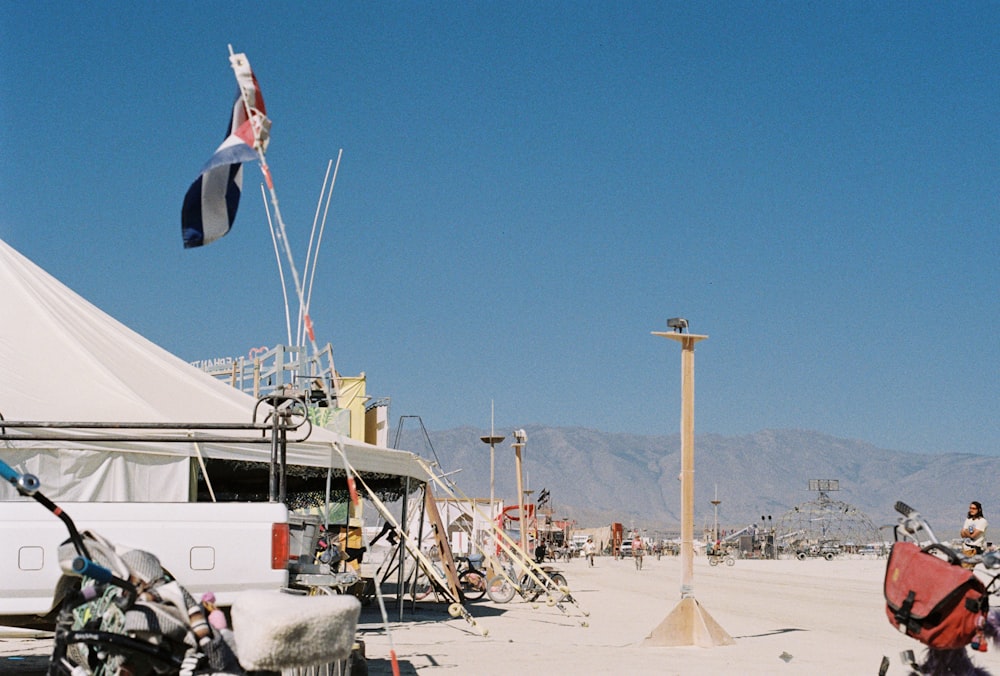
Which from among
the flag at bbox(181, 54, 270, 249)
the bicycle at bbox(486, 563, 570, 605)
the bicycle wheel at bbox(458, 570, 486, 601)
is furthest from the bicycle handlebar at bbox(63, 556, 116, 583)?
the bicycle wheel at bbox(458, 570, 486, 601)

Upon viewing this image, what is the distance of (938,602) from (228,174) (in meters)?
5.58

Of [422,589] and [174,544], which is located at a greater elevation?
[174,544]

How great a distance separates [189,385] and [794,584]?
22557 mm

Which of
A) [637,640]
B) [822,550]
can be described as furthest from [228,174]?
[822,550]

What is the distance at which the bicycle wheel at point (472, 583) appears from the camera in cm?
2108

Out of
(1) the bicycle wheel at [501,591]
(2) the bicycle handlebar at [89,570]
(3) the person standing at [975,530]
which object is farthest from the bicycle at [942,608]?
(1) the bicycle wheel at [501,591]

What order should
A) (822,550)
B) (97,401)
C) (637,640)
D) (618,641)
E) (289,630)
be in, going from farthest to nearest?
(822,550) → (637,640) → (618,641) → (97,401) → (289,630)

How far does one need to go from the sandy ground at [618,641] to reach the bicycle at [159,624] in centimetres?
344

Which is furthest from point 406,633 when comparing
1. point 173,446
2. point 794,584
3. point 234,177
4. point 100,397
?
point 794,584

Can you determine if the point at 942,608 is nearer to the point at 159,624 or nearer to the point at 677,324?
the point at 159,624

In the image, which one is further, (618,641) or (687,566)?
(618,641)

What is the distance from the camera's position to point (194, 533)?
6.32 m

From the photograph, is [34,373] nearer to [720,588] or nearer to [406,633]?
[406,633]

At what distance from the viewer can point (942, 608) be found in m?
5.52
